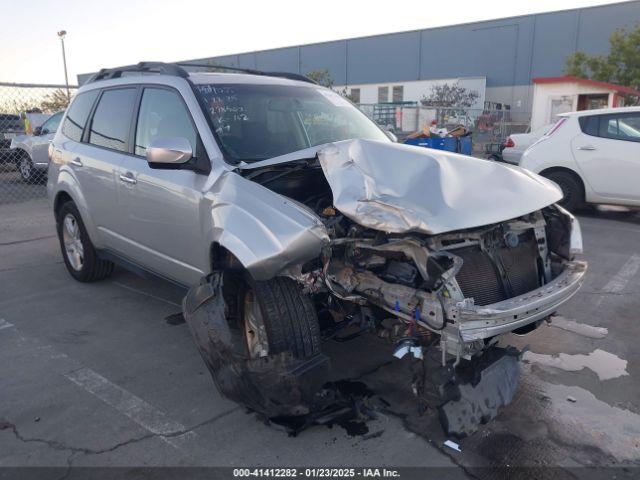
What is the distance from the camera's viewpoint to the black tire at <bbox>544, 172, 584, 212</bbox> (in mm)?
8555

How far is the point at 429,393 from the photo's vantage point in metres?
2.87

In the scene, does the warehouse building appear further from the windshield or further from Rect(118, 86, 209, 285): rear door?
Rect(118, 86, 209, 285): rear door

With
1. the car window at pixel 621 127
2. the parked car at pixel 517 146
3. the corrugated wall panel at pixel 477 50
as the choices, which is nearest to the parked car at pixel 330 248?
the car window at pixel 621 127

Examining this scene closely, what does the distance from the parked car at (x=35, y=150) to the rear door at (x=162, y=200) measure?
9.17 meters

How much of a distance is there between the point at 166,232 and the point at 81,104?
2.32 m

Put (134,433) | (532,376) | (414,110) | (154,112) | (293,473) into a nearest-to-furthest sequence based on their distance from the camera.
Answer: (293,473), (134,433), (532,376), (154,112), (414,110)

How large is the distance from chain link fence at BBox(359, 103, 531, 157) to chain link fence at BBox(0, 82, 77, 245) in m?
10.2

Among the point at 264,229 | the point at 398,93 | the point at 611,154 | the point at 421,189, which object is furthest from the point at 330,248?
the point at 398,93

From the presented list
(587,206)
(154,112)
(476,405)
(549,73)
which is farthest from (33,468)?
(549,73)

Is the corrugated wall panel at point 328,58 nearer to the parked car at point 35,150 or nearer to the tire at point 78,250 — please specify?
the parked car at point 35,150

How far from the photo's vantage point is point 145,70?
15.4ft

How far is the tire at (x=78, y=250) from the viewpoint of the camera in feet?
17.8

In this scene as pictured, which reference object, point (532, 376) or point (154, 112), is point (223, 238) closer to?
point (154, 112)

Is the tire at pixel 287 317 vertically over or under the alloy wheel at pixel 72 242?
over
